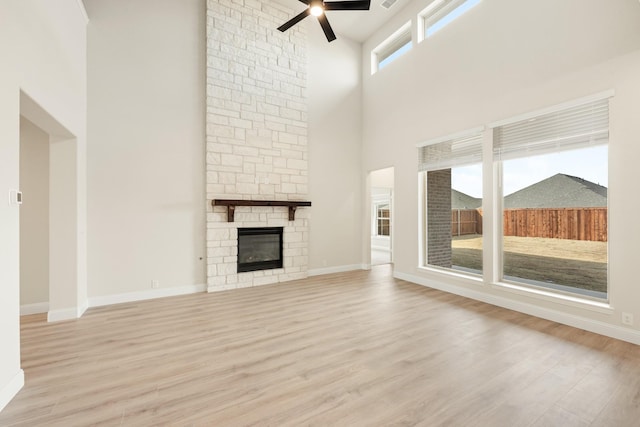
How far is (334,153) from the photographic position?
6254 millimetres

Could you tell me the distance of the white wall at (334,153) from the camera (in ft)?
19.6

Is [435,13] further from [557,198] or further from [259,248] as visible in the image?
[259,248]

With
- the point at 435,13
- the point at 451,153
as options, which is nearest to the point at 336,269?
the point at 451,153

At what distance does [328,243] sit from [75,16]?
520 cm

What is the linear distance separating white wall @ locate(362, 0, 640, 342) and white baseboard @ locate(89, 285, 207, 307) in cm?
378

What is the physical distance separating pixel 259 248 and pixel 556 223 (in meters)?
4.52

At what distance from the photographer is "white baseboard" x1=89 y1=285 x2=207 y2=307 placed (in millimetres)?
4086

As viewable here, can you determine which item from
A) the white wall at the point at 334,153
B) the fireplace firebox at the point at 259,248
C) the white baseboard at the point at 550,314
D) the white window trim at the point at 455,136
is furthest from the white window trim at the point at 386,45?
the white baseboard at the point at 550,314

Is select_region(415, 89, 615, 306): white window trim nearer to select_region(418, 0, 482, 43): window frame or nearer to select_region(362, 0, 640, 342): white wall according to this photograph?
select_region(362, 0, 640, 342): white wall

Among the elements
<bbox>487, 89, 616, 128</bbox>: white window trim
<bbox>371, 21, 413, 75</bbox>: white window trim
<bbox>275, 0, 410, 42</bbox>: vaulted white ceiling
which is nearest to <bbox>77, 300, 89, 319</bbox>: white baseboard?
<bbox>275, 0, 410, 42</bbox>: vaulted white ceiling

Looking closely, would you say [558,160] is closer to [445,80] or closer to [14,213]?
[445,80]

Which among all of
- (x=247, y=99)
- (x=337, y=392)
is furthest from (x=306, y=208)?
(x=337, y=392)

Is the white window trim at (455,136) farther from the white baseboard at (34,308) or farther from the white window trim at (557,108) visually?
the white baseboard at (34,308)

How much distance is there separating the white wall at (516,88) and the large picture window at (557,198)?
20 centimetres
